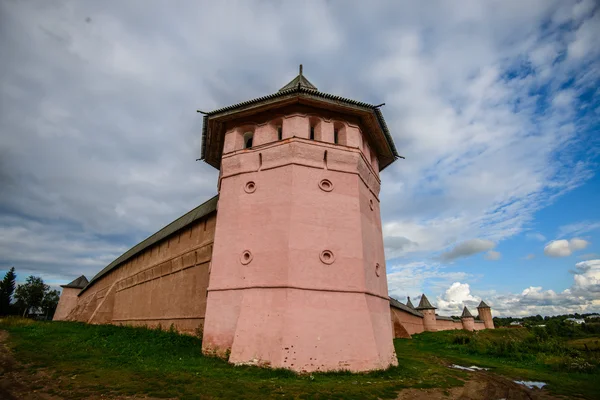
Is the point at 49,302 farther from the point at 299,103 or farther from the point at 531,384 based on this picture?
the point at 531,384

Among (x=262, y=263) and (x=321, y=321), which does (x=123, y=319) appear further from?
(x=321, y=321)

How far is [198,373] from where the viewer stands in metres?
8.29

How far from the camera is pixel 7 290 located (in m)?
61.0

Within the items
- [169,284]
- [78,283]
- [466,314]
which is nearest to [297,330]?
[169,284]

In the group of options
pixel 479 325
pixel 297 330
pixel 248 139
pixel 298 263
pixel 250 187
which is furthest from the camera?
pixel 479 325

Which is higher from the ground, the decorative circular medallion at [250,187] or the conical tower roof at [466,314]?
the decorative circular medallion at [250,187]

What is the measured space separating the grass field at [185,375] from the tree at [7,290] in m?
62.7

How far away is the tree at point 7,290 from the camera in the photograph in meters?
57.8

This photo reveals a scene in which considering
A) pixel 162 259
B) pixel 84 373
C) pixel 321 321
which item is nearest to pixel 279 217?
pixel 321 321

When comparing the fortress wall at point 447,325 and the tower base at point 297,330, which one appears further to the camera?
the fortress wall at point 447,325

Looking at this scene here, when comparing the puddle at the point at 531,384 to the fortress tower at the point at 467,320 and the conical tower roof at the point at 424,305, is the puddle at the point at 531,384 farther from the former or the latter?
the fortress tower at the point at 467,320

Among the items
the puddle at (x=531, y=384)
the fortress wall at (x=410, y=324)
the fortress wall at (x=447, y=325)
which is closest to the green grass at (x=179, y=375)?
the puddle at (x=531, y=384)

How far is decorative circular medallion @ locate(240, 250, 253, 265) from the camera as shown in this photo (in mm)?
10836

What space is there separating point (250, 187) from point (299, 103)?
12.5ft
